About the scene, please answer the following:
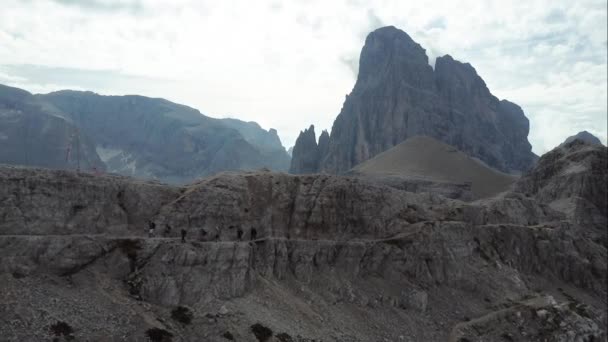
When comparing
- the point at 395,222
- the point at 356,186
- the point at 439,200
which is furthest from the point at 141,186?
the point at 439,200

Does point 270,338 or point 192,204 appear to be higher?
point 192,204

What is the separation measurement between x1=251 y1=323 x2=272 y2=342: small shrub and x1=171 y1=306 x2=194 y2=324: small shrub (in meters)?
7.23

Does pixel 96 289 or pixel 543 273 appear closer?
pixel 96 289

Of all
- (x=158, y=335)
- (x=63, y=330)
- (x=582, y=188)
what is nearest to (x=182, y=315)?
(x=158, y=335)

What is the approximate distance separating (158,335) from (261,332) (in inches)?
482

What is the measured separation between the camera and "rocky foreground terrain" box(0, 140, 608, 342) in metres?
55.7

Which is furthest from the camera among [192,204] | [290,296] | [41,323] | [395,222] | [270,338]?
[395,222]

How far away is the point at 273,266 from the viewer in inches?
2985

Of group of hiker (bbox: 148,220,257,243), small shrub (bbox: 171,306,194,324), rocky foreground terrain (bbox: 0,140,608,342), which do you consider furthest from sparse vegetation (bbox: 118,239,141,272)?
group of hiker (bbox: 148,220,257,243)

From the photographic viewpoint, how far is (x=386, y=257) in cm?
8712

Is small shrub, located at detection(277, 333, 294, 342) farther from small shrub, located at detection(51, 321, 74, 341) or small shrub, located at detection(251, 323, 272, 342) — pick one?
small shrub, located at detection(51, 321, 74, 341)

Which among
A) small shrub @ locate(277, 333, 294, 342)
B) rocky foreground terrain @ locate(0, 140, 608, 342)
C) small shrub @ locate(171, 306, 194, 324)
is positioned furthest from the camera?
small shrub @ locate(277, 333, 294, 342)

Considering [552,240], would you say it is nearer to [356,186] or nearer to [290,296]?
[356,186]

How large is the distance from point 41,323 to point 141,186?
101 ft
